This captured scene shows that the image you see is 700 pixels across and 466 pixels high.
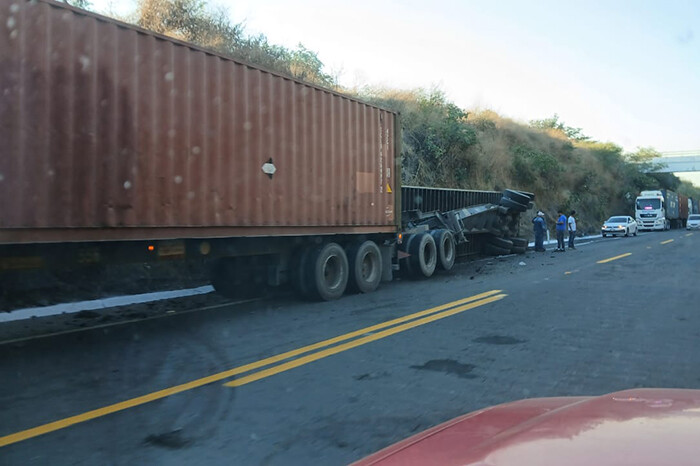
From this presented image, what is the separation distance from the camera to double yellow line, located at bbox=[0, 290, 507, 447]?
4363 mm

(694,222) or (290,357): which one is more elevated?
(694,222)

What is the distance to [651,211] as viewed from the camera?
1815 inches

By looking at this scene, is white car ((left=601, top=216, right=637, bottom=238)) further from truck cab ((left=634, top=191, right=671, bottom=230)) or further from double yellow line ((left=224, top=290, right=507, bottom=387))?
double yellow line ((left=224, top=290, right=507, bottom=387))

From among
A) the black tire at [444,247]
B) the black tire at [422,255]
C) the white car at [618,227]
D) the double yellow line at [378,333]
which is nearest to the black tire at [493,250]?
the black tire at [444,247]

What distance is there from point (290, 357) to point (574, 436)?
458cm

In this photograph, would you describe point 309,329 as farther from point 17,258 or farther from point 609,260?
point 609,260

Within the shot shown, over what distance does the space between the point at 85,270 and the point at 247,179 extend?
269cm

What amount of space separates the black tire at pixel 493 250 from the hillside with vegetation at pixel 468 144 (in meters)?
7.58

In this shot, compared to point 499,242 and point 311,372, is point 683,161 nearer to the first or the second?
point 499,242

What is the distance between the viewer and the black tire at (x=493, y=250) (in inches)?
794

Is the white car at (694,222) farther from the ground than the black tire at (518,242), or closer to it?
farther from the ground

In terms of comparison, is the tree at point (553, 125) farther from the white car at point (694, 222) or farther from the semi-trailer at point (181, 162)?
the semi-trailer at point (181, 162)

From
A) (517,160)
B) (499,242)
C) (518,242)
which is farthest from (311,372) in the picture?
(517,160)

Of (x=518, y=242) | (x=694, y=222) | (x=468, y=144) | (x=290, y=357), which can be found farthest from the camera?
(x=694, y=222)
